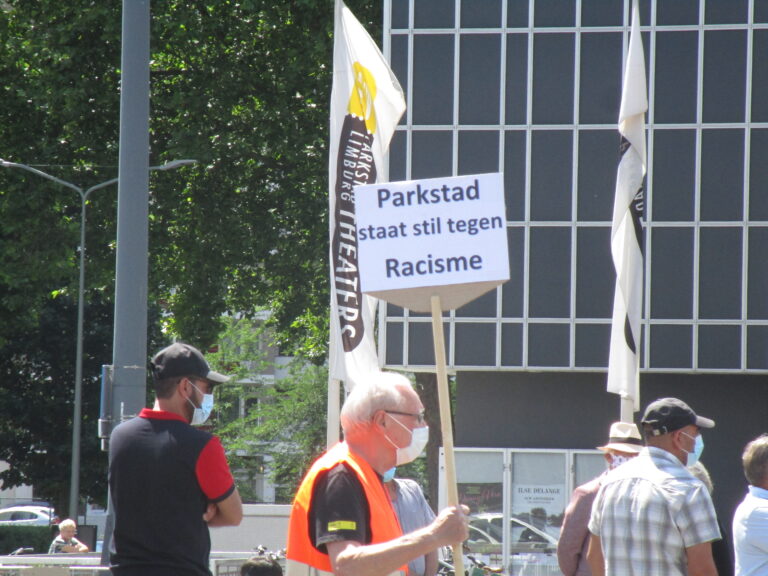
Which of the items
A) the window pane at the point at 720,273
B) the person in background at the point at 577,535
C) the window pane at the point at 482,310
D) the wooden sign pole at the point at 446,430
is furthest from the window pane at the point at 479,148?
the wooden sign pole at the point at 446,430

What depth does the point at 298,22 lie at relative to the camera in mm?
25328

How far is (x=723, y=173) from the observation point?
21.5 m

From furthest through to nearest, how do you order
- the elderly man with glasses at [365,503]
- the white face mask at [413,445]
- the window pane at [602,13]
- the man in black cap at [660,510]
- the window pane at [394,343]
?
the window pane at [394,343] < the window pane at [602,13] < the man in black cap at [660,510] < the white face mask at [413,445] < the elderly man with glasses at [365,503]

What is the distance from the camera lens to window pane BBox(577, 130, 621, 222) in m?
21.8

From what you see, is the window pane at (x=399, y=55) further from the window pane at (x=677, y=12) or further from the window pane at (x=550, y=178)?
the window pane at (x=677, y=12)

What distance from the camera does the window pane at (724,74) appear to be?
21.3m

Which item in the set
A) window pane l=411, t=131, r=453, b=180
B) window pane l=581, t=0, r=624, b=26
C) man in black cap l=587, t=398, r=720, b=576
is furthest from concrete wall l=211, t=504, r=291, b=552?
man in black cap l=587, t=398, r=720, b=576

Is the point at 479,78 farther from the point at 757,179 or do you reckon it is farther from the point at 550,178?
the point at 757,179

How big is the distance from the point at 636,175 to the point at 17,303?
1803cm

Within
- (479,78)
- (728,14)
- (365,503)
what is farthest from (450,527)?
(728,14)

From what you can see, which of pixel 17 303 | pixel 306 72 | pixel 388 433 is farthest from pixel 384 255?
pixel 17 303

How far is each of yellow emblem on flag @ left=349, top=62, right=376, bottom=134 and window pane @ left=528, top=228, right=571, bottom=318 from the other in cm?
1153

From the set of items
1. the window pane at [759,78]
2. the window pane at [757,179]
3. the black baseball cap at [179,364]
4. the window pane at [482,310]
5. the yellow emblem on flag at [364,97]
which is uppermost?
the window pane at [759,78]

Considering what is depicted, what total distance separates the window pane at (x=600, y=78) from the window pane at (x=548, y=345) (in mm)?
3580
